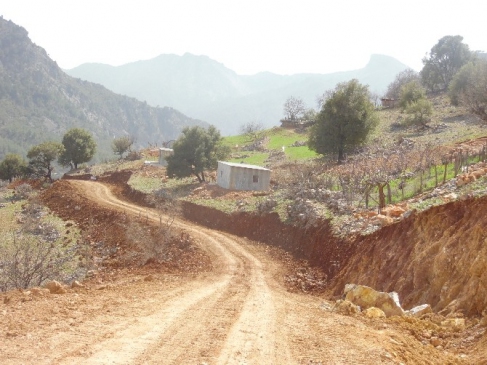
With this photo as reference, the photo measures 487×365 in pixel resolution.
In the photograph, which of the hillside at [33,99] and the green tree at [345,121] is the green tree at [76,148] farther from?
the hillside at [33,99]

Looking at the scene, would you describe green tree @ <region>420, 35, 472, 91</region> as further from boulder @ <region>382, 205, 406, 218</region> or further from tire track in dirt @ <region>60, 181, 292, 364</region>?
tire track in dirt @ <region>60, 181, 292, 364</region>

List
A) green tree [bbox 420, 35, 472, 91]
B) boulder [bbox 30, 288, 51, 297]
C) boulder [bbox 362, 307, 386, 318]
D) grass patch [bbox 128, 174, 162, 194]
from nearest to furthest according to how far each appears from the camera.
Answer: boulder [bbox 362, 307, 386, 318] < boulder [bbox 30, 288, 51, 297] < grass patch [bbox 128, 174, 162, 194] < green tree [bbox 420, 35, 472, 91]

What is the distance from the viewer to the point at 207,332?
9406mm

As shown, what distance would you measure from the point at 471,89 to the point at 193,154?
1137 inches

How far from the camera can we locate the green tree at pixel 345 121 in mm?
44688

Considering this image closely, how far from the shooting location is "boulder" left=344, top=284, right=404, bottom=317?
35.5 feet

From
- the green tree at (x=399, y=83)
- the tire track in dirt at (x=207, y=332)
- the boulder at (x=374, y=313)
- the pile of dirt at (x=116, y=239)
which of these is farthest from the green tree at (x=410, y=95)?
the boulder at (x=374, y=313)

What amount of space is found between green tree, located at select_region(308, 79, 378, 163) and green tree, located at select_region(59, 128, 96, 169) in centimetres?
4104

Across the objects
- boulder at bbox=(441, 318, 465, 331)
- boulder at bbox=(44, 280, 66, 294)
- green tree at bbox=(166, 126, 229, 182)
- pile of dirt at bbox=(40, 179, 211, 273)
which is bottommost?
pile of dirt at bbox=(40, 179, 211, 273)

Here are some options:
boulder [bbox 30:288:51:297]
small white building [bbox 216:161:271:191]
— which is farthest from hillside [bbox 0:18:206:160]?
boulder [bbox 30:288:51:297]

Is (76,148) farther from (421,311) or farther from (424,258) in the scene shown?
(421,311)

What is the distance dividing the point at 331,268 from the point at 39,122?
171 m

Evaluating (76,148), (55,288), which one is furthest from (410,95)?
(55,288)

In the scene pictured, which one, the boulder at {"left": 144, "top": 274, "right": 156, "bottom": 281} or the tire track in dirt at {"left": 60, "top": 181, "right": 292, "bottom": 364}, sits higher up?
the tire track in dirt at {"left": 60, "top": 181, "right": 292, "bottom": 364}
